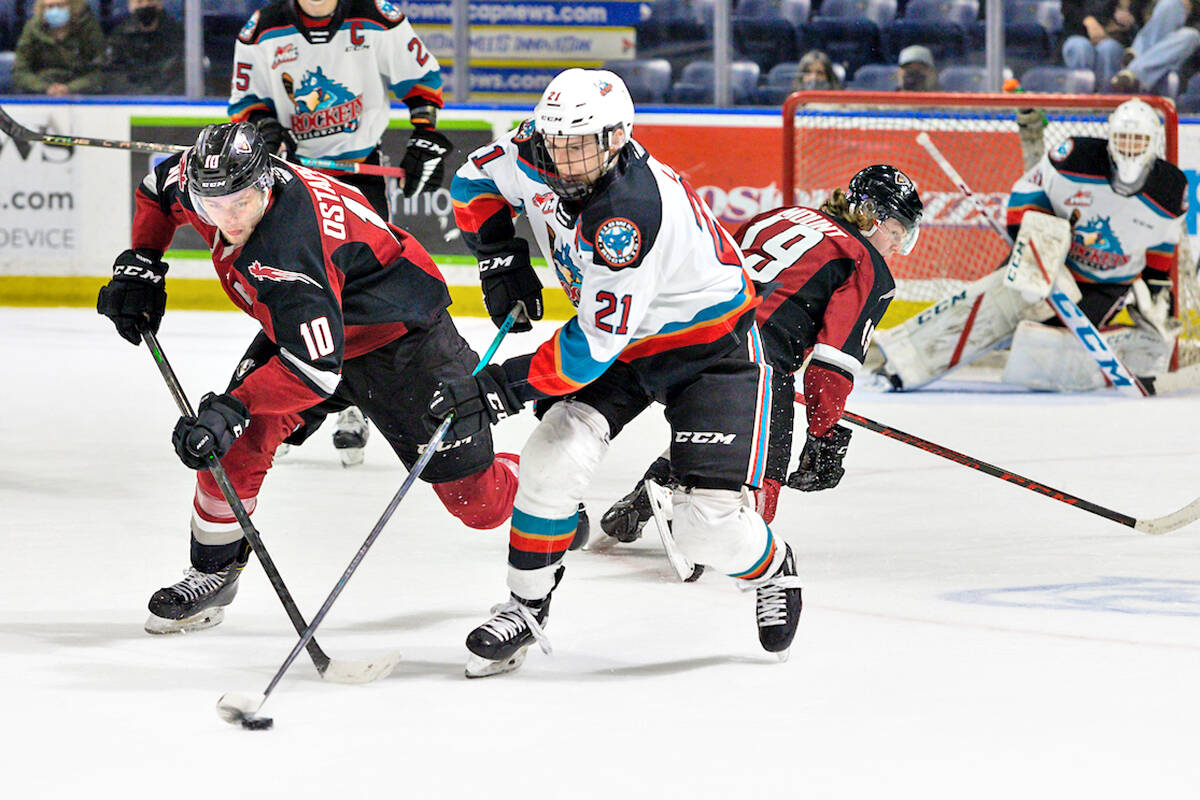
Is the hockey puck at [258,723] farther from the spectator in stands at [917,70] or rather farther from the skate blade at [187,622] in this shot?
the spectator in stands at [917,70]

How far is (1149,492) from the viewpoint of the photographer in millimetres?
4367

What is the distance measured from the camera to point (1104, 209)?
6.15 metres

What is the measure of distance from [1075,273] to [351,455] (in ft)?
10.1

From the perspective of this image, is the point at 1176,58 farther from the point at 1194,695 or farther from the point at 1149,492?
the point at 1194,695

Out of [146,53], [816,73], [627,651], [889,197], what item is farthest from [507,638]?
[146,53]

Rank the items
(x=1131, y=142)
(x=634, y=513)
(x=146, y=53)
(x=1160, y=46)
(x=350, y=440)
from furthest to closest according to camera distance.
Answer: (x=146, y=53), (x=1160, y=46), (x=1131, y=142), (x=350, y=440), (x=634, y=513)

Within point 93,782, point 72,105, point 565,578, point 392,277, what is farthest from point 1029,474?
point 72,105

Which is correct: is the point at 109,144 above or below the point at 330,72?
below

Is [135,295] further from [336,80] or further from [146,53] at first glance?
[146,53]

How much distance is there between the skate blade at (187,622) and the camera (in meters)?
2.93

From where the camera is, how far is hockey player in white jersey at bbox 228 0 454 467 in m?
5.01

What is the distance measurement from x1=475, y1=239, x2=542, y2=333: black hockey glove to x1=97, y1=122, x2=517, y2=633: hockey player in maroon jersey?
0.13 meters

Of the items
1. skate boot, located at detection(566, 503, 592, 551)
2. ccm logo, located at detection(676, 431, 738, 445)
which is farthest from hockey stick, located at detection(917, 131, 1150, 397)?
ccm logo, located at detection(676, 431, 738, 445)

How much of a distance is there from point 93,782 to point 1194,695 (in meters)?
1.67
